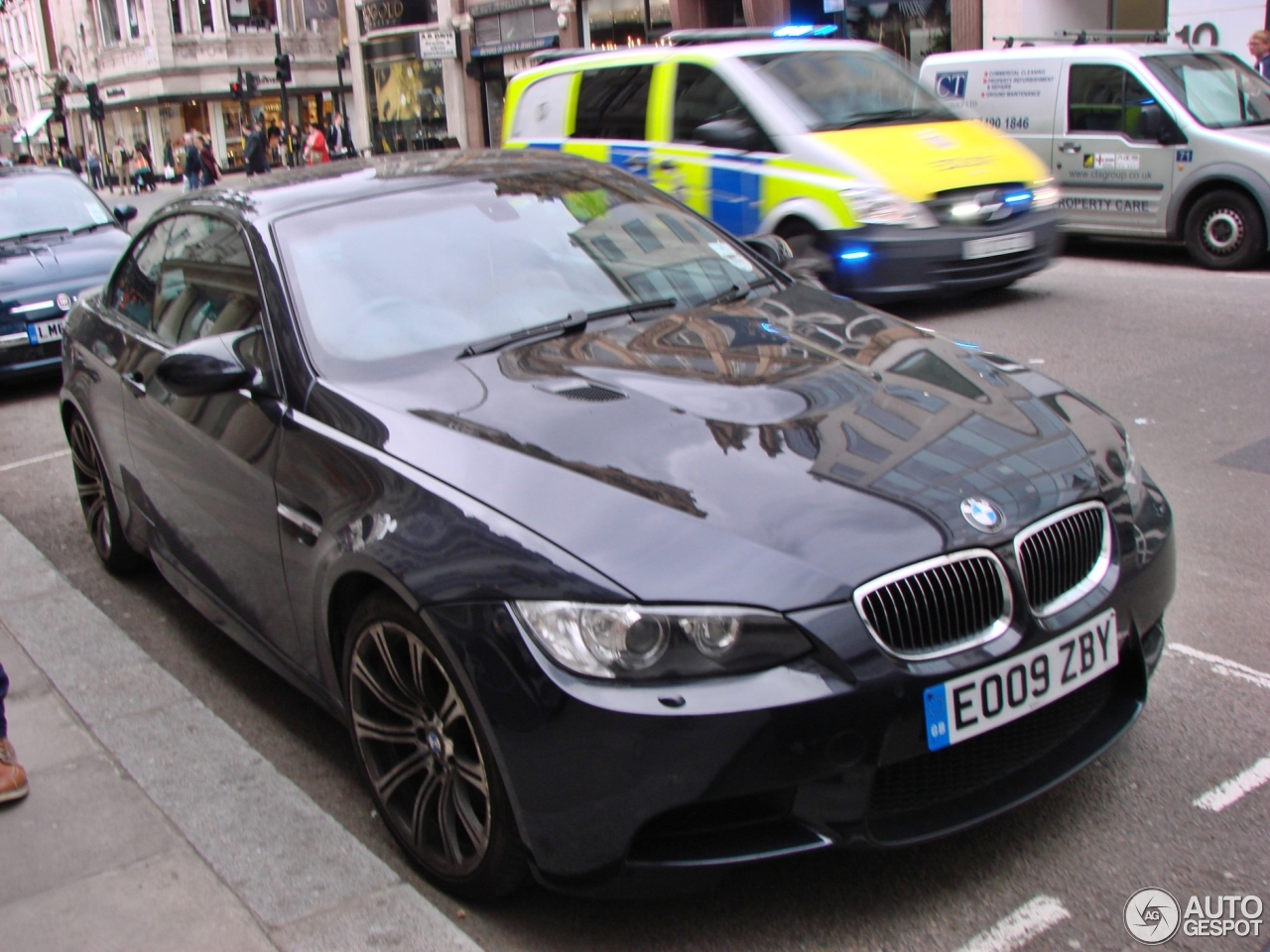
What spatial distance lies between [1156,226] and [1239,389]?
4.96 m

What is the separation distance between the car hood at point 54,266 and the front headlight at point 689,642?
27.4 feet

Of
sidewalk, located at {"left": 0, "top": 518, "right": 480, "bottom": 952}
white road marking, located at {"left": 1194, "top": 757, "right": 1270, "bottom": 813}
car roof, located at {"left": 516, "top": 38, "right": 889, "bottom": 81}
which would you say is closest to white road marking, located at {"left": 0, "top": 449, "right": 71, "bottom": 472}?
sidewalk, located at {"left": 0, "top": 518, "right": 480, "bottom": 952}

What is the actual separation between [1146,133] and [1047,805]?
9.53 meters

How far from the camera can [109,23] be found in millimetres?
66750

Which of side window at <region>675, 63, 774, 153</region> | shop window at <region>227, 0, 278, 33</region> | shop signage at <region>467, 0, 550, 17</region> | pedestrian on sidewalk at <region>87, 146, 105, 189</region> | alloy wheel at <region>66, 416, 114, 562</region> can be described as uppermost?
shop window at <region>227, 0, 278, 33</region>

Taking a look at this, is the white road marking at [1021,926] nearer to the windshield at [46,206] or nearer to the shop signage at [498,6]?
the windshield at [46,206]

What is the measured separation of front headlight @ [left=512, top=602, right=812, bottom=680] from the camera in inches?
93.8

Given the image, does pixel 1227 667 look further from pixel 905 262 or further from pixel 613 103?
pixel 613 103

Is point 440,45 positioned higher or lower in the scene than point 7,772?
higher

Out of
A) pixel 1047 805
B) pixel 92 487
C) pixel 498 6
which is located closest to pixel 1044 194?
pixel 92 487

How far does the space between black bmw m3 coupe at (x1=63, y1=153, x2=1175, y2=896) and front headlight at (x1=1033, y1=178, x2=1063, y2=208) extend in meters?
5.89

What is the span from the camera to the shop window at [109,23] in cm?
6612

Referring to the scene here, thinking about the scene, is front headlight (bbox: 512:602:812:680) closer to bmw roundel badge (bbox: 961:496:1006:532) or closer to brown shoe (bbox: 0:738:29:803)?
A: bmw roundel badge (bbox: 961:496:1006:532)

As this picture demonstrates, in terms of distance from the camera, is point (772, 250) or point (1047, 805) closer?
point (1047, 805)
